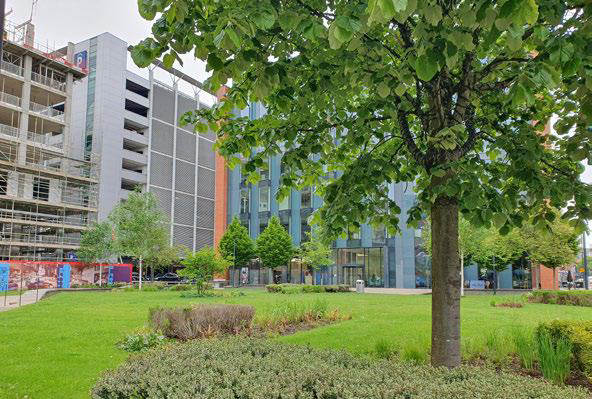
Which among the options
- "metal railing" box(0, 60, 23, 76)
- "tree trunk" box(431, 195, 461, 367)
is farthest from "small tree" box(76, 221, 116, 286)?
"tree trunk" box(431, 195, 461, 367)

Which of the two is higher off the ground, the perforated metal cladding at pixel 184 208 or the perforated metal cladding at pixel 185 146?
the perforated metal cladding at pixel 185 146

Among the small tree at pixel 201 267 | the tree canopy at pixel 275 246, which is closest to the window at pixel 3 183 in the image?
the tree canopy at pixel 275 246

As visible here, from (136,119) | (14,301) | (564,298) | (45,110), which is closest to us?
(564,298)

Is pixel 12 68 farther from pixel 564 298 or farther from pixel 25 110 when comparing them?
pixel 564 298

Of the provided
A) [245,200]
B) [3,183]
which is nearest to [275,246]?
[245,200]

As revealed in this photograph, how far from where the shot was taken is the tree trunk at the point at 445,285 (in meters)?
5.55

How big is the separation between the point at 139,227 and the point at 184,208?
31152 mm

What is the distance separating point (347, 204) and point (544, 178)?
7.95 ft

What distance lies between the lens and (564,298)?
2481cm

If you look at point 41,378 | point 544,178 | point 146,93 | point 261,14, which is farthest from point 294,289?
point 146,93

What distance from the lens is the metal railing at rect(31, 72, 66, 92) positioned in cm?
5366

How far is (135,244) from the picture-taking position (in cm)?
4619

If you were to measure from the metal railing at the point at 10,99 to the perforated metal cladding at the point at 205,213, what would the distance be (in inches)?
1290

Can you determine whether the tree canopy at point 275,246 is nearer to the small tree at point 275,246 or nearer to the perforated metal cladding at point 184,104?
the small tree at point 275,246
